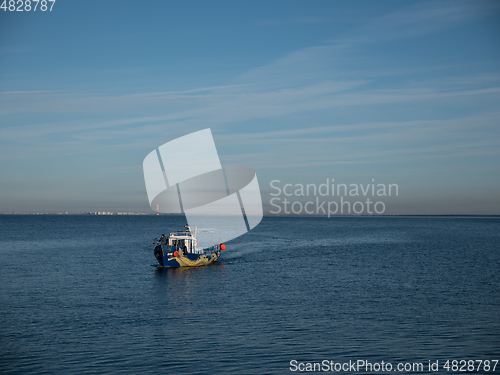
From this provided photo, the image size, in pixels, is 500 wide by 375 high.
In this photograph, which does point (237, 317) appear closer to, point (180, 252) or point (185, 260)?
point (180, 252)

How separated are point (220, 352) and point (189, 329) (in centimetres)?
538

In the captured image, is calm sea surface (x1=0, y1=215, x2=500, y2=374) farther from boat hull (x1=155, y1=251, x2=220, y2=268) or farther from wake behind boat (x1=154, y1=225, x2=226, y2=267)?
wake behind boat (x1=154, y1=225, x2=226, y2=267)

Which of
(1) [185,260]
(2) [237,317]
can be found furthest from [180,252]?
(2) [237,317]

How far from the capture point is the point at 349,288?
45344 mm

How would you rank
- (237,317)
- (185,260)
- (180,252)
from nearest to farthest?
(237,317)
(180,252)
(185,260)

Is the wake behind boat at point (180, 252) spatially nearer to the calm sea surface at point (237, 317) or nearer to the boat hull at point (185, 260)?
the boat hull at point (185, 260)

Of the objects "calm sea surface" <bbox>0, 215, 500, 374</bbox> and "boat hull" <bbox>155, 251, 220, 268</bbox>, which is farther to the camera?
"boat hull" <bbox>155, 251, 220, 268</bbox>

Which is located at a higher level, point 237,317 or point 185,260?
point 185,260

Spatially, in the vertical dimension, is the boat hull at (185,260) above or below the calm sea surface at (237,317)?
above

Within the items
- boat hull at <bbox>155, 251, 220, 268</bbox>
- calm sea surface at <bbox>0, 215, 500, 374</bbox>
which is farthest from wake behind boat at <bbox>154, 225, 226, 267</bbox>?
calm sea surface at <bbox>0, 215, 500, 374</bbox>

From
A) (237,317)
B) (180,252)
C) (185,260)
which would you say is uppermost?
(180,252)

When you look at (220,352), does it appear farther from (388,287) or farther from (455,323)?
(388,287)

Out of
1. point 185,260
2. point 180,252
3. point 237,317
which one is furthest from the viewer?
point 185,260

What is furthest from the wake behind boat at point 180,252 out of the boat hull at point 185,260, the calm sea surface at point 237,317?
the calm sea surface at point 237,317
